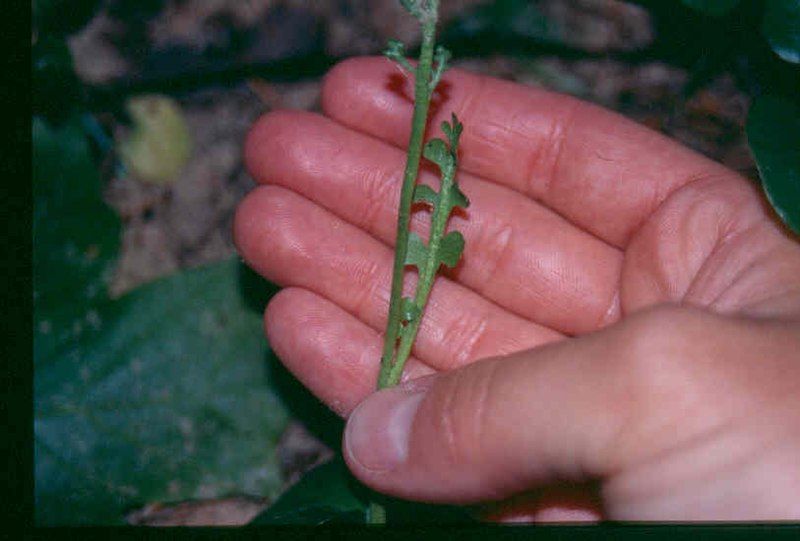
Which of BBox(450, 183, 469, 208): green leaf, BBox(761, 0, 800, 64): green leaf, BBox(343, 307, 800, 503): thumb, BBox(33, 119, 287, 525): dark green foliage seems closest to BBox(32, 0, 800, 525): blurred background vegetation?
BBox(33, 119, 287, 525): dark green foliage

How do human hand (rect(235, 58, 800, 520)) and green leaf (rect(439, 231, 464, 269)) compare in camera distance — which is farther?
green leaf (rect(439, 231, 464, 269))

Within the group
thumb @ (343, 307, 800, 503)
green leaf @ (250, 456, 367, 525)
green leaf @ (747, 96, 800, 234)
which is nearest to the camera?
thumb @ (343, 307, 800, 503)

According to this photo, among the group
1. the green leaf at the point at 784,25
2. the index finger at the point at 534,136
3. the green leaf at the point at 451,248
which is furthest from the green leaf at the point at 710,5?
the green leaf at the point at 451,248

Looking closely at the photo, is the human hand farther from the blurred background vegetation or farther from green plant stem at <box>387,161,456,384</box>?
the blurred background vegetation

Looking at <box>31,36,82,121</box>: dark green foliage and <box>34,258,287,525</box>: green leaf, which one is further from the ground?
<box>31,36,82,121</box>: dark green foliage

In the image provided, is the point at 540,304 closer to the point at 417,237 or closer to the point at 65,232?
the point at 417,237

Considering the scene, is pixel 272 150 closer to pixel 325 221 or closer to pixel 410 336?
pixel 325 221

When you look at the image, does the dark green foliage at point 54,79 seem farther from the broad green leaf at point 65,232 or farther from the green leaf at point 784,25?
the green leaf at point 784,25
